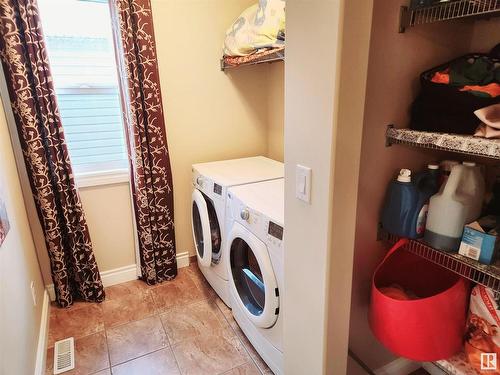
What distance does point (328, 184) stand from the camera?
2.99ft

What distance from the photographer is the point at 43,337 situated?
1.77 meters

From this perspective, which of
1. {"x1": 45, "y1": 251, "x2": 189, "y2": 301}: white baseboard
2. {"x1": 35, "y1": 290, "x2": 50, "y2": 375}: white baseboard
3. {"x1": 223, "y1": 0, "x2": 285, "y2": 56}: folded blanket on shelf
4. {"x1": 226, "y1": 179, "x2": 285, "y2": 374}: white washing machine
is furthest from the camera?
{"x1": 45, "y1": 251, "x2": 189, "y2": 301}: white baseboard

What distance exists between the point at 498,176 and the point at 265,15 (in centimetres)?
139

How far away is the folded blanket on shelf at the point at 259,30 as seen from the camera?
66.9 inches

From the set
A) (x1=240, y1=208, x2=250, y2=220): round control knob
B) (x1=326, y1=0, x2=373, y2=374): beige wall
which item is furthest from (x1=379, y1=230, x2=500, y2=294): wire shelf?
(x1=240, y1=208, x2=250, y2=220): round control knob

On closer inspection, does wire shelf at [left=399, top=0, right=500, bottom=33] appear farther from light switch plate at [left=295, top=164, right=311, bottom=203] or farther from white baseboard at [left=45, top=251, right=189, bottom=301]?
white baseboard at [left=45, top=251, right=189, bottom=301]

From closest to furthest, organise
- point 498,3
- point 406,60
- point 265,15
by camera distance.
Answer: point 498,3
point 406,60
point 265,15

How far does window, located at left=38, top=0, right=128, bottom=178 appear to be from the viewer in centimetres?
194

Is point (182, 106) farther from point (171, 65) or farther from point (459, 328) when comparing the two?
point (459, 328)

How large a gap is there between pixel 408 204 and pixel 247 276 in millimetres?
934

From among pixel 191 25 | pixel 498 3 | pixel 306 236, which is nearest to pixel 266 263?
pixel 306 236

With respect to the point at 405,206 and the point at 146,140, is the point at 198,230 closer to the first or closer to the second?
the point at 146,140

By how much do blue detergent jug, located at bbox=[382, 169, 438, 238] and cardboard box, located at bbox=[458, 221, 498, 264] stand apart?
0.14 metres

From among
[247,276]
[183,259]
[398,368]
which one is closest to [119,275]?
[183,259]
